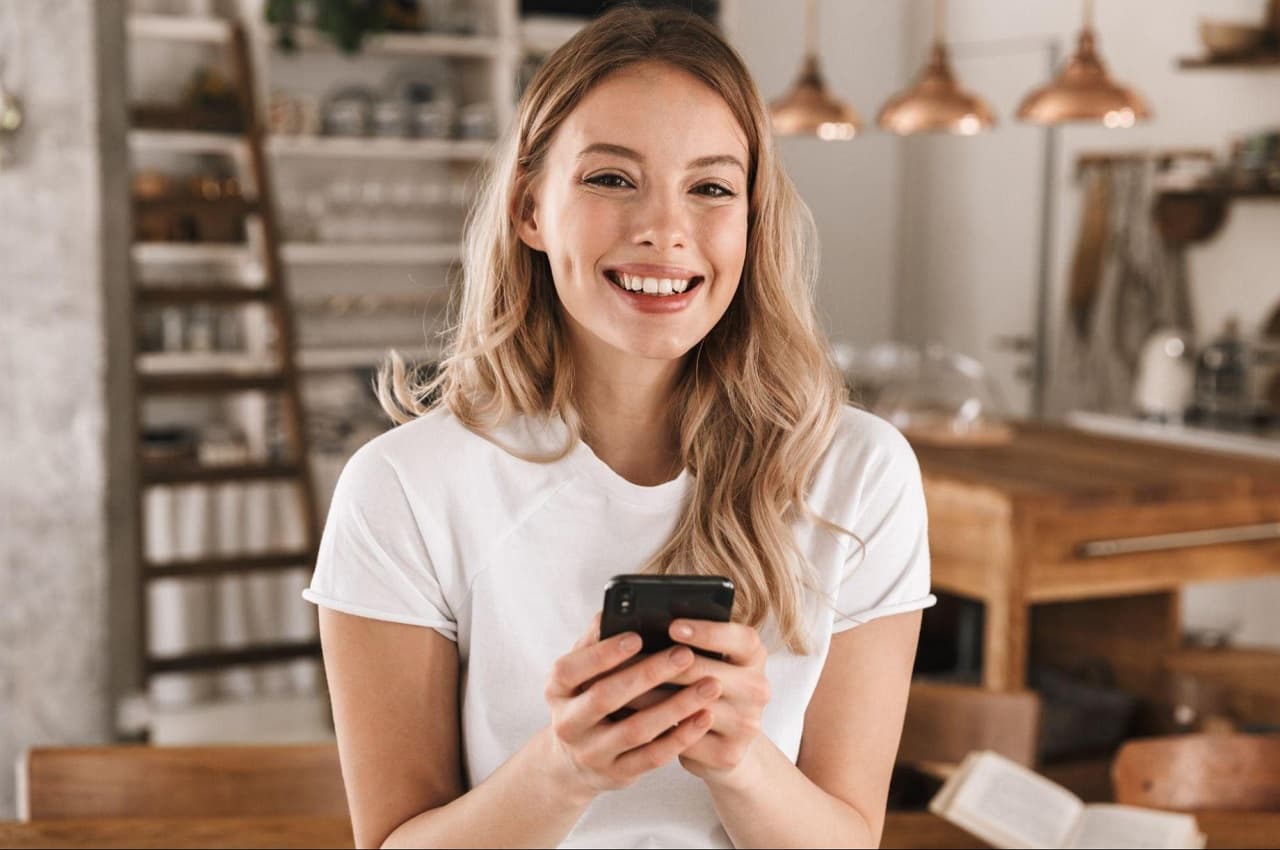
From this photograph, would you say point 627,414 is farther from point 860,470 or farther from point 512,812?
point 512,812

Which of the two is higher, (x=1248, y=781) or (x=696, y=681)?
(x=696, y=681)

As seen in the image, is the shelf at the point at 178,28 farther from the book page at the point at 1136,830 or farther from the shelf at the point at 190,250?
the book page at the point at 1136,830

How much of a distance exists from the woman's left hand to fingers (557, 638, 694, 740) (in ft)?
0.04

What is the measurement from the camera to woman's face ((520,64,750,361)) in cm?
137

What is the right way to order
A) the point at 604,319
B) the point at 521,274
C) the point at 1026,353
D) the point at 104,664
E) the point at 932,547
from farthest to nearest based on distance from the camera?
the point at 1026,353 → the point at 932,547 → the point at 104,664 → the point at 521,274 → the point at 604,319

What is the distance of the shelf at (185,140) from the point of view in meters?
5.11

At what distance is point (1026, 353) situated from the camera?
21.0 ft

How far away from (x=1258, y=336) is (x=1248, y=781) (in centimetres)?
334

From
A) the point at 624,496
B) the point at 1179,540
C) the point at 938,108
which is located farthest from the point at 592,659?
the point at 938,108

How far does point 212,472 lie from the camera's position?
4828 mm

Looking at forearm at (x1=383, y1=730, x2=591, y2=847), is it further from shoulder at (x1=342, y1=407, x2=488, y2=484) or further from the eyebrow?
the eyebrow

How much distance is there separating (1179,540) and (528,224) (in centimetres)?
247

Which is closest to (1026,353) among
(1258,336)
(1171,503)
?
(1258,336)

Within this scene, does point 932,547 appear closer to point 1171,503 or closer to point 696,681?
point 1171,503
